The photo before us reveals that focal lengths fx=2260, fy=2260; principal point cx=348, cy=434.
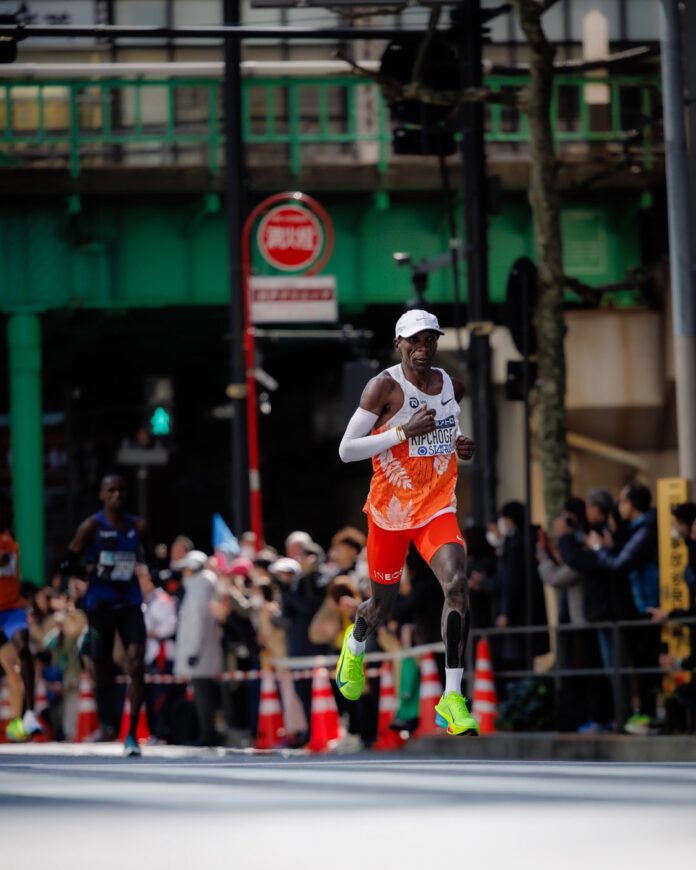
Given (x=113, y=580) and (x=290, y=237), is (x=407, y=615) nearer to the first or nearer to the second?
(x=113, y=580)

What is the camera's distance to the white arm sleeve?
36.4 feet

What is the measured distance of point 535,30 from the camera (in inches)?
818

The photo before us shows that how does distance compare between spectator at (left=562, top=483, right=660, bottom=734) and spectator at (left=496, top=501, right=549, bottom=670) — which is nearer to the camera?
spectator at (left=562, top=483, right=660, bottom=734)

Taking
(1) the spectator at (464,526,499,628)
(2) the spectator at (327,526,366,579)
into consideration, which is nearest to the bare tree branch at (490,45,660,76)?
(2) the spectator at (327,526,366,579)

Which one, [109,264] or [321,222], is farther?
[109,264]

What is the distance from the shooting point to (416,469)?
1138 centimetres

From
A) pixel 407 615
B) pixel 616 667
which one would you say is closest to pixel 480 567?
pixel 407 615

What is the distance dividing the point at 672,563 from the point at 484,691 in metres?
2.55

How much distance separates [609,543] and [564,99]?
71.9 ft

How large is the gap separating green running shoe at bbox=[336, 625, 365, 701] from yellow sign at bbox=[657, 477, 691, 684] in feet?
13.8

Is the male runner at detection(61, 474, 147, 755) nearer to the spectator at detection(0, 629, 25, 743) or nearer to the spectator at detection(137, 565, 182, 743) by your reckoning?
the spectator at detection(0, 629, 25, 743)

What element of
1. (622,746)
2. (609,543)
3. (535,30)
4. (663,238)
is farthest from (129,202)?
(622,746)

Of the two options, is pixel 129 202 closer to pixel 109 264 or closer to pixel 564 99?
pixel 109 264

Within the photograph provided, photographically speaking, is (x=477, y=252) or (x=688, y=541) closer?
(x=688, y=541)
